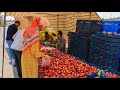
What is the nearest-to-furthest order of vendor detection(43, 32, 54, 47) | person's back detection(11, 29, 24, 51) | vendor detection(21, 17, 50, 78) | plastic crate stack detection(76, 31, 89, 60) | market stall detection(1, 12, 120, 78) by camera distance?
vendor detection(21, 17, 50, 78) → person's back detection(11, 29, 24, 51) → market stall detection(1, 12, 120, 78) → vendor detection(43, 32, 54, 47) → plastic crate stack detection(76, 31, 89, 60)

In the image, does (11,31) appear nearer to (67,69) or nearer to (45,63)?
(45,63)

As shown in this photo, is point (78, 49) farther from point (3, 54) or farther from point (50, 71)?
point (3, 54)

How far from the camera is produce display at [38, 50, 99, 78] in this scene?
6.25 metres

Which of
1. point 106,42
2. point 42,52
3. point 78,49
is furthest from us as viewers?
point 78,49

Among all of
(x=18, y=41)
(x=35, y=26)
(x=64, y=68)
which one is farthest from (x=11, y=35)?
(x=64, y=68)

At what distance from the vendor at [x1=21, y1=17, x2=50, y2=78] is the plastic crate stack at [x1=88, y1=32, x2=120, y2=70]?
1.68m

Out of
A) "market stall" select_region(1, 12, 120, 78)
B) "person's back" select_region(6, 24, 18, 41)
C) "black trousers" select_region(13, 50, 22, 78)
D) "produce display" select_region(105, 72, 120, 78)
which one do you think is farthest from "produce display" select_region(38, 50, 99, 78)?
"person's back" select_region(6, 24, 18, 41)

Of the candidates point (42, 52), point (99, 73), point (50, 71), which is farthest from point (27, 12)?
point (99, 73)

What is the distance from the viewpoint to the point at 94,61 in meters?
7.29

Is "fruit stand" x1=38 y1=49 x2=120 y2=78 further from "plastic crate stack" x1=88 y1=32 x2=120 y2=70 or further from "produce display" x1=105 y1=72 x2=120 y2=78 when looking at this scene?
"plastic crate stack" x1=88 y1=32 x2=120 y2=70

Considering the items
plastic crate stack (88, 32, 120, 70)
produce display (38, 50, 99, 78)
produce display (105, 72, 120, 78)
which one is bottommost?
produce display (105, 72, 120, 78)

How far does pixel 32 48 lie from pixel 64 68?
1.09 metres

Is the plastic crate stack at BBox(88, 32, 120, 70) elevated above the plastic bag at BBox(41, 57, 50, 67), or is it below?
above

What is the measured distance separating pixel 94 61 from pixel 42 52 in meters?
1.84
